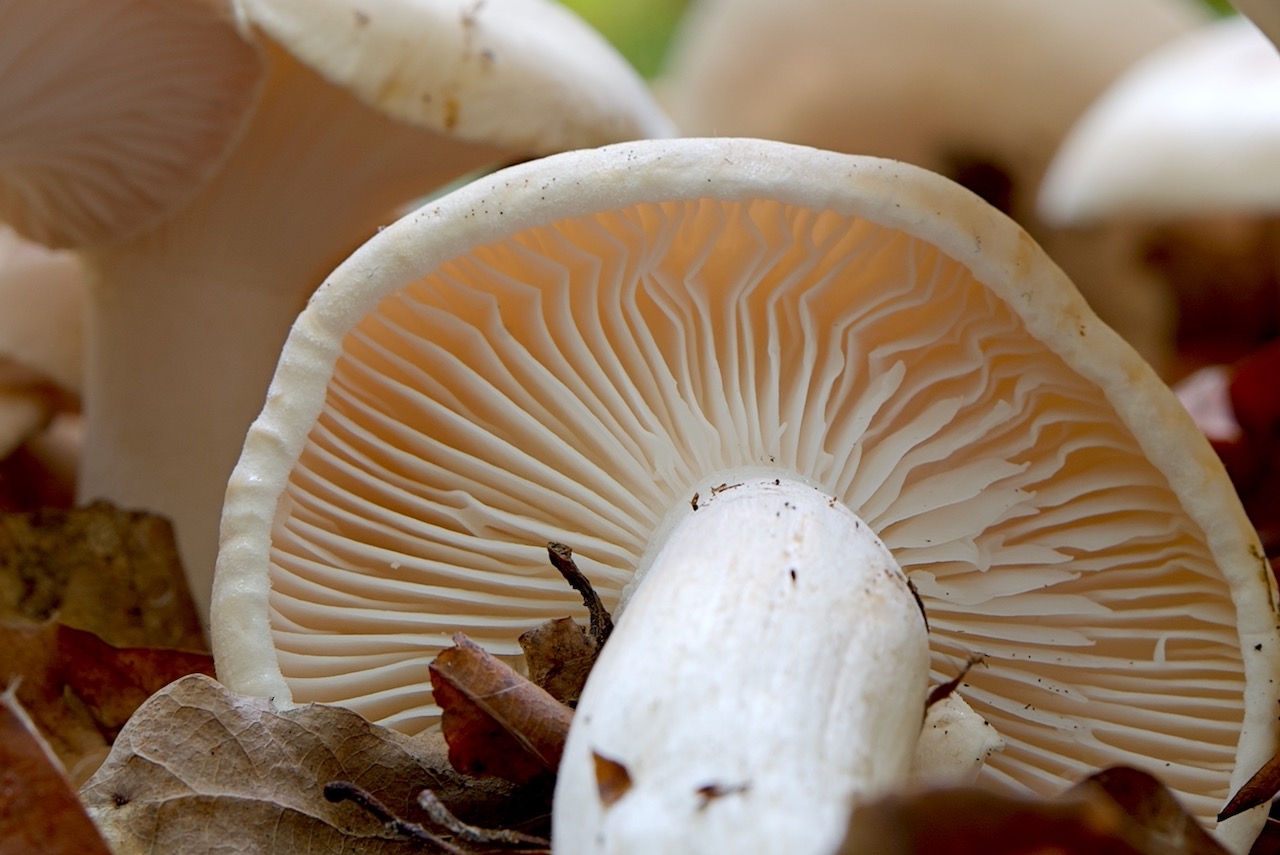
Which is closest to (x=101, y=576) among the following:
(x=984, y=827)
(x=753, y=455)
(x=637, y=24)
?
(x=753, y=455)

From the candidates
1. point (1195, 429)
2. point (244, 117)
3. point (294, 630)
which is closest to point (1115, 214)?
point (1195, 429)

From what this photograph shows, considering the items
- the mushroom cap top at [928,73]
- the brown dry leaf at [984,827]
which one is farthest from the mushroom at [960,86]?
the brown dry leaf at [984,827]

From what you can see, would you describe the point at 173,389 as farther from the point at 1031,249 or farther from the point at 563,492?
the point at 1031,249

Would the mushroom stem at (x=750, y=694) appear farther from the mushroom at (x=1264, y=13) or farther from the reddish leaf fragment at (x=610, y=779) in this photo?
→ the mushroom at (x=1264, y=13)

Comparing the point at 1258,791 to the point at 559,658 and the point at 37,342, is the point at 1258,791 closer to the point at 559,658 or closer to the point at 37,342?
the point at 559,658

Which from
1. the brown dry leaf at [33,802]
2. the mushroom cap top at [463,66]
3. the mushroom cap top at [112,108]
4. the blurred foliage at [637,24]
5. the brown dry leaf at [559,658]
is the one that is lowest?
the brown dry leaf at [33,802]


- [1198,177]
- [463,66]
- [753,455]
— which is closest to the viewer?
[753,455]
